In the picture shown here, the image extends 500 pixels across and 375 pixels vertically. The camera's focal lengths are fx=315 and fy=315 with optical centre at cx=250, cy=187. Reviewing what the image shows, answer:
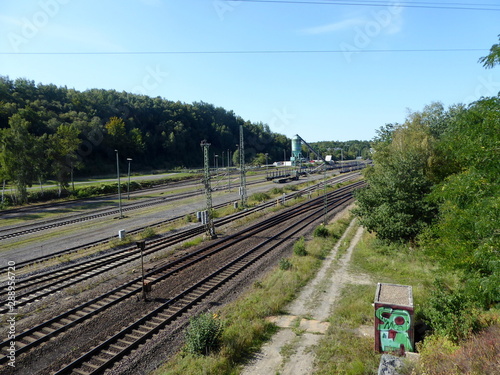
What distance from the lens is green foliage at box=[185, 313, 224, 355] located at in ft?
34.0

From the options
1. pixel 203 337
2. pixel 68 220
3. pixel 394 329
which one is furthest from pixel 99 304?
pixel 68 220

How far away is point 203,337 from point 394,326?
20.3 ft

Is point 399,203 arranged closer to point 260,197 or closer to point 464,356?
point 464,356

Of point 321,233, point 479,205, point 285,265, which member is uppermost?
point 479,205

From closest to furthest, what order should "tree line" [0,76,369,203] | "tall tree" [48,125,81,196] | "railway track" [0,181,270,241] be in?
"railway track" [0,181,270,241], "tree line" [0,76,369,203], "tall tree" [48,125,81,196]

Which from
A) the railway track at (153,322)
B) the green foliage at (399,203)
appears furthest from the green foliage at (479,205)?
the railway track at (153,322)

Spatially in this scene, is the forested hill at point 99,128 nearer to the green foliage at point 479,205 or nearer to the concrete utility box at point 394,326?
the concrete utility box at point 394,326

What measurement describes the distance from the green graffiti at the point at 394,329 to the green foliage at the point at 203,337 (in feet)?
17.7

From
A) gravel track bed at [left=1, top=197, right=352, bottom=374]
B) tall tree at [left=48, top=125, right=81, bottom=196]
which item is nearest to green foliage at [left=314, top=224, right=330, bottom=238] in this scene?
gravel track bed at [left=1, top=197, right=352, bottom=374]

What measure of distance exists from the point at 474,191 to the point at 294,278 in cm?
958

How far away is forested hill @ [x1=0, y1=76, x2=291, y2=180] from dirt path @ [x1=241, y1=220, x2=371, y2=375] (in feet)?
149

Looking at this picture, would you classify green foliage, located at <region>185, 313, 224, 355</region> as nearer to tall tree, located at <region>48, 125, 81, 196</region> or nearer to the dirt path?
the dirt path

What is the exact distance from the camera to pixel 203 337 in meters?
10.4

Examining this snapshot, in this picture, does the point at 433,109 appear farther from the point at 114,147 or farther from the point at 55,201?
the point at 114,147
